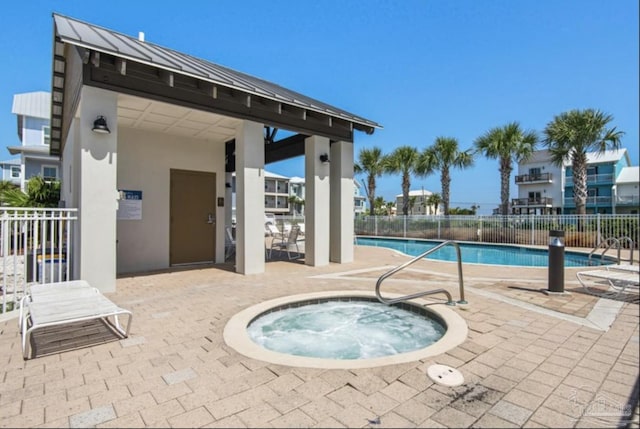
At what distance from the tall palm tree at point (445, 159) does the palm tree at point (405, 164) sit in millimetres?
756

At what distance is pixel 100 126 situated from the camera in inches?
200

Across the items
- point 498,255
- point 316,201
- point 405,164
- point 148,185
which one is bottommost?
point 498,255

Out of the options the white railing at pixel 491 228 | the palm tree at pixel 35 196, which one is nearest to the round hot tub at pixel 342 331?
the white railing at pixel 491 228

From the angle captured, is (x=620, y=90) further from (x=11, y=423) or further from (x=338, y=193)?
(x=338, y=193)

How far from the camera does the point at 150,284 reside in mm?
5949

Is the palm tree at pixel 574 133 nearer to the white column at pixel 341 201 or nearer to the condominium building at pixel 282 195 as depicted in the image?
the white column at pixel 341 201

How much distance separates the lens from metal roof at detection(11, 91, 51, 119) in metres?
22.6

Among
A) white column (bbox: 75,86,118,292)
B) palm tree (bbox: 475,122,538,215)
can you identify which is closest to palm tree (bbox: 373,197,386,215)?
palm tree (bbox: 475,122,538,215)

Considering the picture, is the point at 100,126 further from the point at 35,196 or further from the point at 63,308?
the point at 35,196

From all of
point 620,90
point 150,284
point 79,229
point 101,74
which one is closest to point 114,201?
point 79,229

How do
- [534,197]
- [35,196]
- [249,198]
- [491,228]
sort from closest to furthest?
[249,198] → [35,196] → [491,228] → [534,197]

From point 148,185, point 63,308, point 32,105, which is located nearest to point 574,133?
point 148,185

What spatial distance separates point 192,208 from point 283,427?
727cm

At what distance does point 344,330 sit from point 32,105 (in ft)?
101
